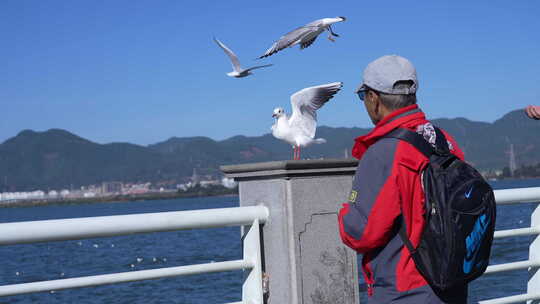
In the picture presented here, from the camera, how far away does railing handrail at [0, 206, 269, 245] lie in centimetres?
284

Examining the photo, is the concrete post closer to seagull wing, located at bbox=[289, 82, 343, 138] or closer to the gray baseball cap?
seagull wing, located at bbox=[289, 82, 343, 138]

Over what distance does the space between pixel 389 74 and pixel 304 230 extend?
1.27 metres

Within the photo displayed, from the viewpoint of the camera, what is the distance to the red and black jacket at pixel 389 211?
2.35m

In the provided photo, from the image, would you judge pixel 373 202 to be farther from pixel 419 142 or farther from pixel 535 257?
pixel 535 257

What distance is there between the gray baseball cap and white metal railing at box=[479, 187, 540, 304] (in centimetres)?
174

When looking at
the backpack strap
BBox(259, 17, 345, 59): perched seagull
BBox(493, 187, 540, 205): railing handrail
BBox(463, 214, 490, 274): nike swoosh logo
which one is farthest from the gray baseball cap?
BBox(493, 187, 540, 205): railing handrail

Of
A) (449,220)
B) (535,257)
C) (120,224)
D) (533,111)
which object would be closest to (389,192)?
(449,220)

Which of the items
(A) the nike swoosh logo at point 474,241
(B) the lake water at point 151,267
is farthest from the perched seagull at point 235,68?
(B) the lake water at point 151,267

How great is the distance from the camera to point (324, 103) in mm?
4340

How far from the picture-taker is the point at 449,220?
2332 millimetres

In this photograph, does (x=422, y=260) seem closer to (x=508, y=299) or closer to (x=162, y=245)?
(x=508, y=299)

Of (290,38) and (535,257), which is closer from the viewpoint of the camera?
(290,38)

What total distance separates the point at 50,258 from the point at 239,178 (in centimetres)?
4033

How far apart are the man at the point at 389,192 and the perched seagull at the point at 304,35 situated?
1560 millimetres
